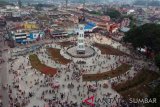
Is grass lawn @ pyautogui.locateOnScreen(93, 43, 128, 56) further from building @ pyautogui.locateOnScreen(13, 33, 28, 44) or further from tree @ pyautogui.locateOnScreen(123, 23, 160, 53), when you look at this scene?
building @ pyautogui.locateOnScreen(13, 33, 28, 44)

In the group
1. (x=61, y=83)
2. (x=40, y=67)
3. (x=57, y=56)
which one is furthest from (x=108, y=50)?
(x=61, y=83)

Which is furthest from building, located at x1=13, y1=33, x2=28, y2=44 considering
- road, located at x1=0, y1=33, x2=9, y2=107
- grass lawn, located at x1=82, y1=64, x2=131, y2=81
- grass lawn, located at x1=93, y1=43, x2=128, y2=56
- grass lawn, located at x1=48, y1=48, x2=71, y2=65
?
grass lawn, located at x1=82, y1=64, x2=131, y2=81

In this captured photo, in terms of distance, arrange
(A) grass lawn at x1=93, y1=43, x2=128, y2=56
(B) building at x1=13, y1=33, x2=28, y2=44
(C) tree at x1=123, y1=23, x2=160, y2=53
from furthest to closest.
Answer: (B) building at x1=13, y1=33, x2=28, y2=44
(A) grass lawn at x1=93, y1=43, x2=128, y2=56
(C) tree at x1=123, y1=23, x2=160, y2=53

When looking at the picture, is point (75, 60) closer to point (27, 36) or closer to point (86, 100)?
point (86, 100)

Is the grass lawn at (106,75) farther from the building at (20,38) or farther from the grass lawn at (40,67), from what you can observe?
the building at (20,38)

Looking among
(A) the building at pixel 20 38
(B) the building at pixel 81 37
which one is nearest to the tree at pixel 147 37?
(B) the building at pixel 81 37
